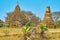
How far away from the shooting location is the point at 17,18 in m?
58.0

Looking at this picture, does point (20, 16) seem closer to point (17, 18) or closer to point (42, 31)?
point (17, 18)

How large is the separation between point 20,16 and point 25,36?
38.3 metres

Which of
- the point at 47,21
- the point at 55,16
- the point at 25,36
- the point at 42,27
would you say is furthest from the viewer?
the point at 55,16

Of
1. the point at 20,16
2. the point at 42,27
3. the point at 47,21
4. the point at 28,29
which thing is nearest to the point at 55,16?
the point at 20,16

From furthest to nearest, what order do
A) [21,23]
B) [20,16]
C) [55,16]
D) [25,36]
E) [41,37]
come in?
[55,16], [20,16], [21,23], [41,37], [25,36]

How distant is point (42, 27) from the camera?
26.9 metres

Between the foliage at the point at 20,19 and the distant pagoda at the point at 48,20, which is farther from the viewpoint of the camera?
the foliage at the point at 20,19

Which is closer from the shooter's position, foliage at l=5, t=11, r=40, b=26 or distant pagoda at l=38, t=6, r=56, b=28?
distant pagoda at l=38, t=6, r=56, b=28

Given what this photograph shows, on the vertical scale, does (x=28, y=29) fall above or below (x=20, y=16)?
below

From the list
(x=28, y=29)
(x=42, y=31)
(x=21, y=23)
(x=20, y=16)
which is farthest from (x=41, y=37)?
(x=20, y=16)

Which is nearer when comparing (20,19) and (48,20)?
(48,20)

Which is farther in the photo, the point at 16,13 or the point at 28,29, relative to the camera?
the point at 16,13

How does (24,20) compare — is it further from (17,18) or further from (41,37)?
(41,37)

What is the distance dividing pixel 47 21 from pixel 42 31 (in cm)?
2192
